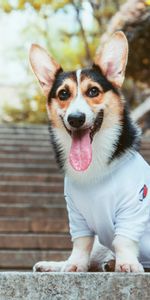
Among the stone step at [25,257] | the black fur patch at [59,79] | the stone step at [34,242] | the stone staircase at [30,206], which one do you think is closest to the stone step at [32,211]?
the stone staircase at [30,206]

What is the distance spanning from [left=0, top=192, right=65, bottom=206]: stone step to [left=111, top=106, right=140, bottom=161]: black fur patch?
3520 millimetres

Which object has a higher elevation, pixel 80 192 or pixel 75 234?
pixel 80 192

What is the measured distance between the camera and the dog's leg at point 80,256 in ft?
11.1

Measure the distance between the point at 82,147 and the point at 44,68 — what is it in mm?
591

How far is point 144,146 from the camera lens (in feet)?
33.8

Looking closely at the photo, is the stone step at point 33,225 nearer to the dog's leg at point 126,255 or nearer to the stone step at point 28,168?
the stone step at point 28,168

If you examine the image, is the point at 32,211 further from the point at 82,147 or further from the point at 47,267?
the point at 82,147

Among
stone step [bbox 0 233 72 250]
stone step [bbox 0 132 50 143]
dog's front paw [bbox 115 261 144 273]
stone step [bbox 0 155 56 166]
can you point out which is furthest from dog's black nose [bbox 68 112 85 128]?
stone step [bbox 0 132 50 143]

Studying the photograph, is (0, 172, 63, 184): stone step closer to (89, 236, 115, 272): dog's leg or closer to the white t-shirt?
(89, 236, 115, 272): dog's leg

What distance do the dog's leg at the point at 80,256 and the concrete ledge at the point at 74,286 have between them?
0.58 metres

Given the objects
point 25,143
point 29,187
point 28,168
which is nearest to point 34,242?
point 29,187

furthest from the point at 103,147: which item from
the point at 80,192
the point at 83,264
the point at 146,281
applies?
the point at 146,281

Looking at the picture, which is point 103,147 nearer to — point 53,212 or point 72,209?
point 72,209

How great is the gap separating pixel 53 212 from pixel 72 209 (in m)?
3.25
